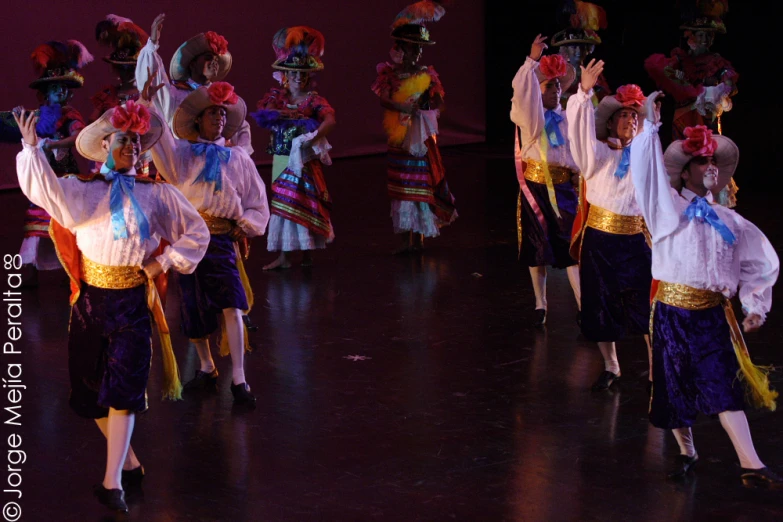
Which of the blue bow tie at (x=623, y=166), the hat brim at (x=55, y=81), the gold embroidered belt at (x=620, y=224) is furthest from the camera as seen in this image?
the hat brim at (x=55, y=81)

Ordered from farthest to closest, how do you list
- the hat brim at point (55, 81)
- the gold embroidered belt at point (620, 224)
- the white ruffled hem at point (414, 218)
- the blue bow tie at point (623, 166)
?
the white ruffled hem at point (414, 218) < the hat brim at point (55, 81) < the gold embroidered belt at point (620, 224) < the blue bow tie at point (623, 166)

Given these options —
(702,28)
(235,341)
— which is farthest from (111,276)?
(702,28)

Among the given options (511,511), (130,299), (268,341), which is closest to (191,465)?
(130,299)

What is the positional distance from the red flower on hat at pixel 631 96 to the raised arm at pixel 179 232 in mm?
1909

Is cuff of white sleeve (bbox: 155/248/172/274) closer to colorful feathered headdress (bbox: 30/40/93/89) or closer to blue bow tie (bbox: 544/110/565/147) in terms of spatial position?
blue bow tie (bbox: 544/110/565/147)

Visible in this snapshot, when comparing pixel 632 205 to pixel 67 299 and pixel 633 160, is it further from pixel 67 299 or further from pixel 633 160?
pixel 67 299

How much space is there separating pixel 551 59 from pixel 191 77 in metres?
1.88

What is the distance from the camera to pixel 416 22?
7840mm

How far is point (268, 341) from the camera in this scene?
5.93 metres

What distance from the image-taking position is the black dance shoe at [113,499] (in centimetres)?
378

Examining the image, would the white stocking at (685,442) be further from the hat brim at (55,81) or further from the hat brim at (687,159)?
the hat brim at (55,81)

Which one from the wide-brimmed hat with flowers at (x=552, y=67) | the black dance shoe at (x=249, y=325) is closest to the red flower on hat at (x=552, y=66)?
the wide-brimmed hat with flowers at (x=552, y=67)

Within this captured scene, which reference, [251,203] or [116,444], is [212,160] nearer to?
[251,203]

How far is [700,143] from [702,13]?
14.4ft
